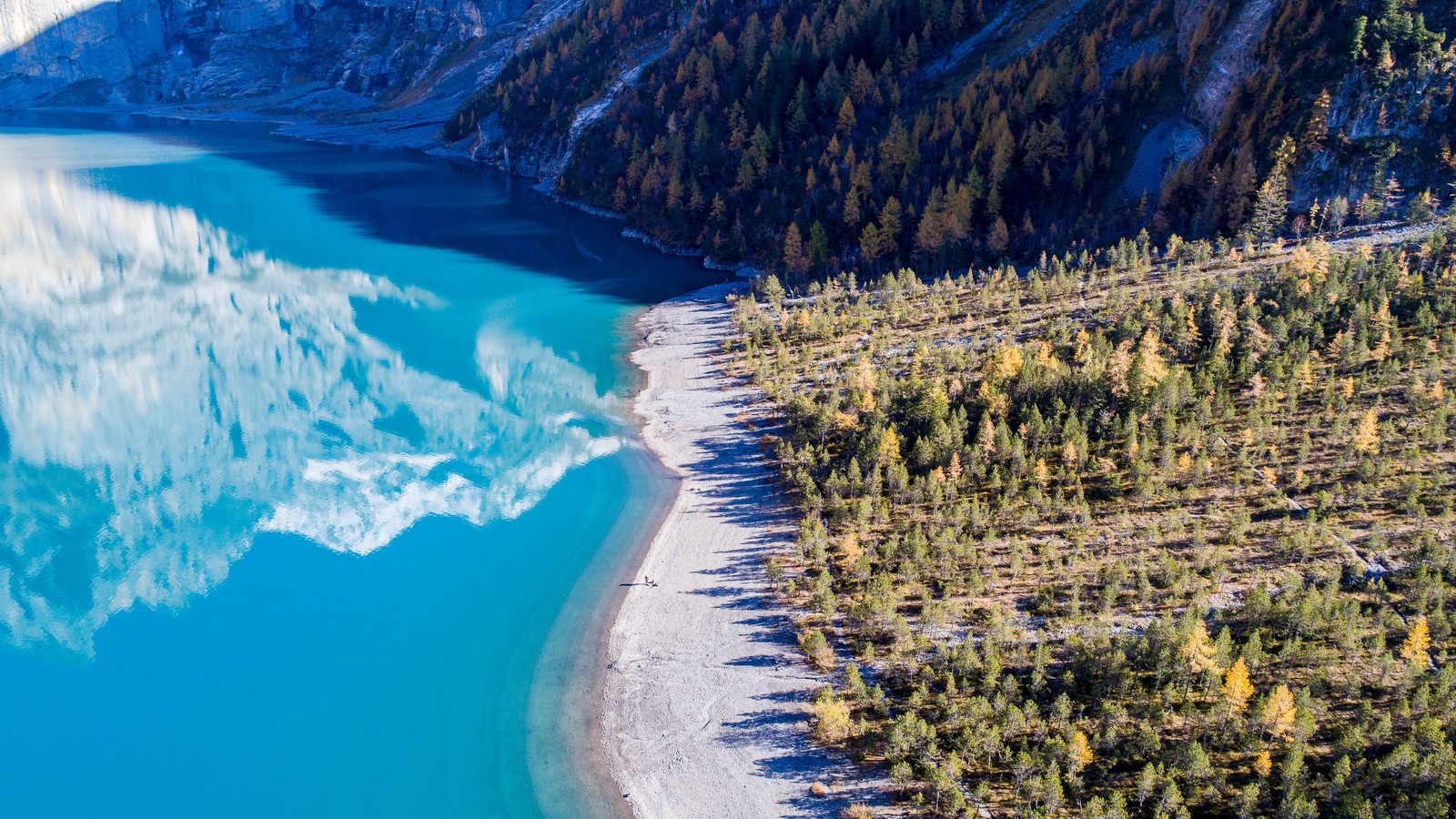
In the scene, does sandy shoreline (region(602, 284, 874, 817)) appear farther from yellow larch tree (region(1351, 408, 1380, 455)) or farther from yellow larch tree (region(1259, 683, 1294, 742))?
yellow larch tree (region(1351, 408, 1380, 455))

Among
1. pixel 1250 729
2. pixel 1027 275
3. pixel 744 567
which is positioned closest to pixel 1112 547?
pixel 1250 729

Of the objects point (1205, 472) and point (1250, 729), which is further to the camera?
point (1205, 472)

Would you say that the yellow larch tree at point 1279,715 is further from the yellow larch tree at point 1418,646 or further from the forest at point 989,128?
the forest at point 989,128

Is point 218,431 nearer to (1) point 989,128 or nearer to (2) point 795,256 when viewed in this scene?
(2) point 795,256

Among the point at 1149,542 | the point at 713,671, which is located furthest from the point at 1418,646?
the point at 713,671

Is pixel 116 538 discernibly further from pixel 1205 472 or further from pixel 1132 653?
pixel 1205 472

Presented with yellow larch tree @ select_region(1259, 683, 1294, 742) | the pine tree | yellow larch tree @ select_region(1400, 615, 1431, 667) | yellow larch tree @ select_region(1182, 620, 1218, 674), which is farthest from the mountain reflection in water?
yellow larch tree @ select_region(1400, 615, 1431, 667)
